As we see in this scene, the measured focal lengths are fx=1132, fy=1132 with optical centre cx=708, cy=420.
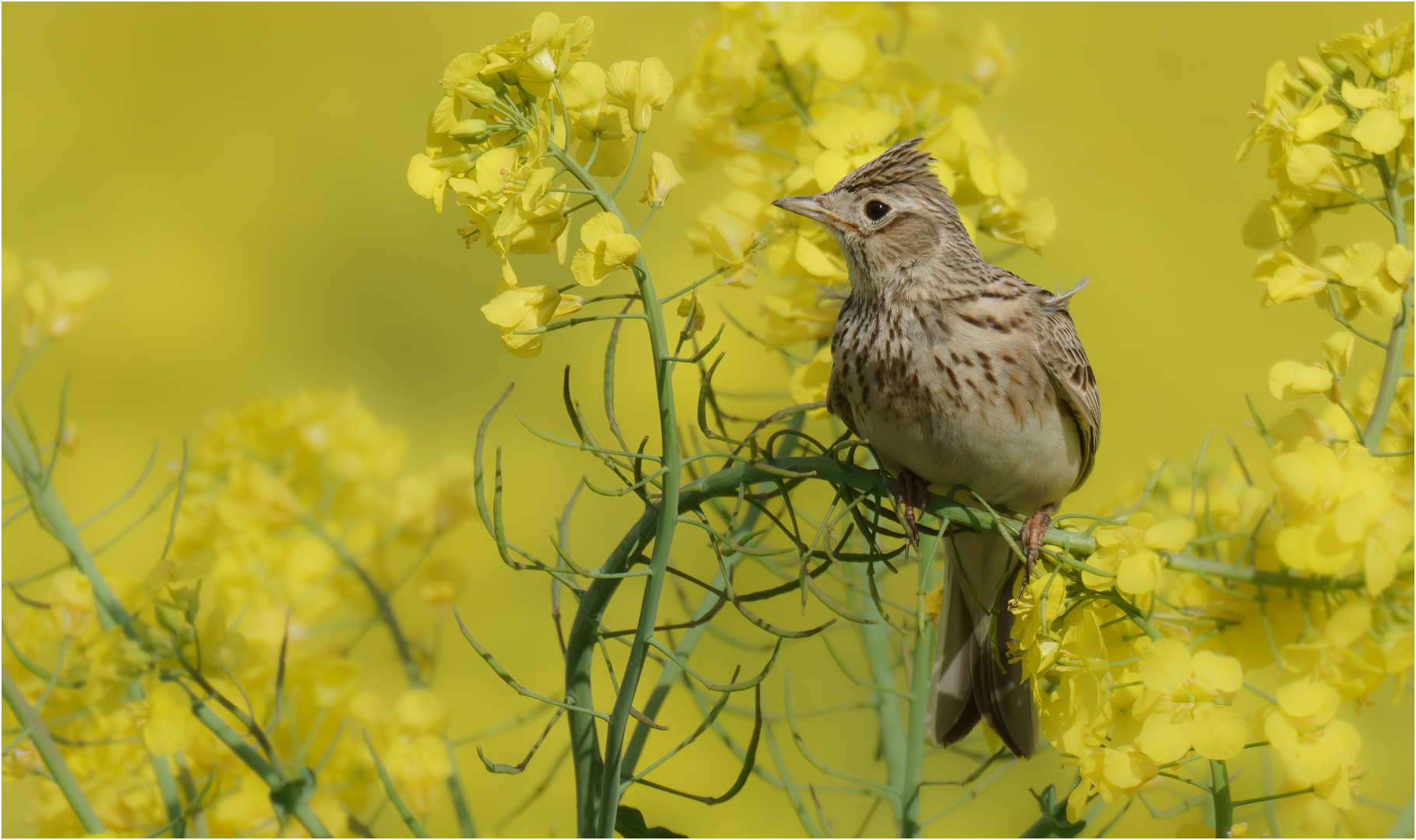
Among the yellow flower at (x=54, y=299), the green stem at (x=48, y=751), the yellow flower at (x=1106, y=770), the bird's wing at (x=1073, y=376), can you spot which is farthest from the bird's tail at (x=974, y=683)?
the yellow flower at (x=54, y=299)

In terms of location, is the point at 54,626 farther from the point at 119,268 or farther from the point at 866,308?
the point at 119,268

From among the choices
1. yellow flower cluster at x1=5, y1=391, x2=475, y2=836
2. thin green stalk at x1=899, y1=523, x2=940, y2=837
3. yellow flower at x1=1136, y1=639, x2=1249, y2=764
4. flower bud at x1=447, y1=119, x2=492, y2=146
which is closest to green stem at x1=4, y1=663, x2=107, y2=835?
yellow flower cluster at x1=5, y1=391, x2=475, y2=836

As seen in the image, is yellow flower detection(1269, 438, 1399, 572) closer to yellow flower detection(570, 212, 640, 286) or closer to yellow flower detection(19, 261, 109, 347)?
yellow flower detection(570, 212, 640, 286)

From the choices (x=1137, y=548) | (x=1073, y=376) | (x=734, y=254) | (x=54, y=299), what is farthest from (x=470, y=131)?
(x=1073, y=376)

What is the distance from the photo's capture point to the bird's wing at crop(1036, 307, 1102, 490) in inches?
40.6

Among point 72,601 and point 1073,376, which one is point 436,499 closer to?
point 72,601

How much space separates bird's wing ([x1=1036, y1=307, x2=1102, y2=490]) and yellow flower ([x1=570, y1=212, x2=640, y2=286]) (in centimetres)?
55

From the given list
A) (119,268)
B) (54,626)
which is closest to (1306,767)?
(54,626)

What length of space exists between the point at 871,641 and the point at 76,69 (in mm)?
2641

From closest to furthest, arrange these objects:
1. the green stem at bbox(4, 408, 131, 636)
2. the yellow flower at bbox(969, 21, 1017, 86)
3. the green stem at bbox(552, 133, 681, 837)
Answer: the green stem at bbox(552, 133, 681, 837) → the green stem at bbox(4, 408, 131, 636) → the yellow flower at bbox(969, 21, 1017, 86)

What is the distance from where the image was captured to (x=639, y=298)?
60 cm

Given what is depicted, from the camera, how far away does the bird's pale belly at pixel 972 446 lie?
38.8 inches

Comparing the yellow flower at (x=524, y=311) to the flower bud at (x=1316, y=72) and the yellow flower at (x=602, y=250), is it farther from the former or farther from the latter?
the flower bud at (x=1316, y=72)

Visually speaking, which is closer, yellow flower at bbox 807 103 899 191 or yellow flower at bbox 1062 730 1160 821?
yellow flower at bbox 1062 730 1160 821
